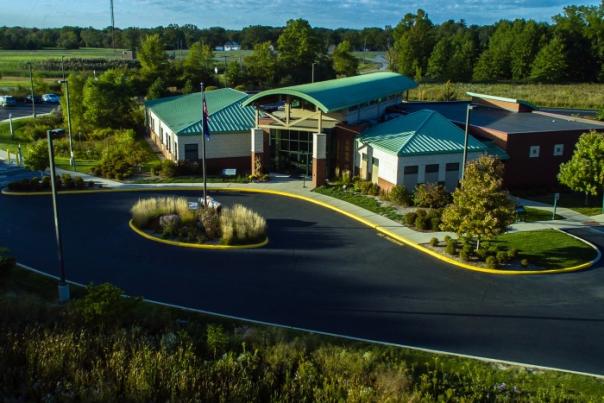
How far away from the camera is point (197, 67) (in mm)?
80750

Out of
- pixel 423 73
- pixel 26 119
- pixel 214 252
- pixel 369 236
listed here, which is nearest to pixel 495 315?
pixel 369 236

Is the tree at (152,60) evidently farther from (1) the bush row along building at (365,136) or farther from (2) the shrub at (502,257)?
(2) the shrub at (502,257)

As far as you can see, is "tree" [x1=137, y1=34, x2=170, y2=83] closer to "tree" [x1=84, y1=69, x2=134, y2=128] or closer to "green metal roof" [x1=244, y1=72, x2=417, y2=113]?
"tree" [x1=84, y1=69, x2=134, y2=128]

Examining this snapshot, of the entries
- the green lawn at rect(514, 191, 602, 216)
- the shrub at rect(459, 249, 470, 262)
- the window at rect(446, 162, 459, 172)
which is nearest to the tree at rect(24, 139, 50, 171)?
the window at rect(446, 162, 459, 172)

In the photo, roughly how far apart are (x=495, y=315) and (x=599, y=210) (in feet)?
49.9

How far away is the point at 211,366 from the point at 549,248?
649 inches

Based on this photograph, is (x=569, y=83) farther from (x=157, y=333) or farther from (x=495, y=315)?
(x=157, y=333)

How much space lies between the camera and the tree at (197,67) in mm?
79812

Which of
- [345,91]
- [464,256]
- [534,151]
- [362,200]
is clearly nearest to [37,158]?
[345,91]

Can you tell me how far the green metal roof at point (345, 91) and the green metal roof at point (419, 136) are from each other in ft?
8.29

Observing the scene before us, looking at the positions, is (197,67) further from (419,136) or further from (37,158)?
(419,136)

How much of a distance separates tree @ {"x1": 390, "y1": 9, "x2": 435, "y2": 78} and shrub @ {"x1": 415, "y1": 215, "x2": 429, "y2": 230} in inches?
2970

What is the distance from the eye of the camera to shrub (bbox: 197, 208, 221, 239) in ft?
86.0

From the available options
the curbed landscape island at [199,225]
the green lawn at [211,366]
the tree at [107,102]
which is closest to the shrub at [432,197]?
the curbed landscape island at [199,225]
